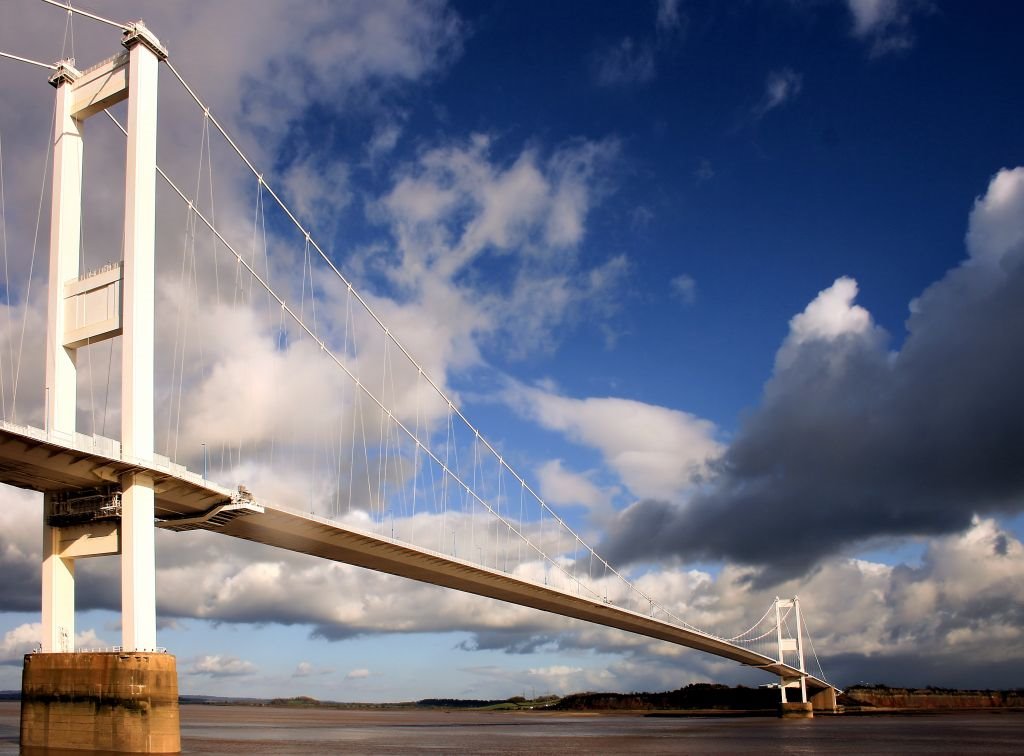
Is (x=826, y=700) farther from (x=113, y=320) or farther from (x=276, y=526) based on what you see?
(x=113, y=320)

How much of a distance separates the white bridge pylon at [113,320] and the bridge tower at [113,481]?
0.03m

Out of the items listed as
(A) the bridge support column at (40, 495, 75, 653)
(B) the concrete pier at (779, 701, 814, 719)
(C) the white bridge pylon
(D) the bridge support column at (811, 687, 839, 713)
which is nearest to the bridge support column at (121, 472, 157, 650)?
(C) the white bridge pylon

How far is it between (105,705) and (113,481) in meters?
5.28

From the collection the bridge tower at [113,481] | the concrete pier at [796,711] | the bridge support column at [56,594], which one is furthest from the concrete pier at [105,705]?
the concrete pier at [796,711]

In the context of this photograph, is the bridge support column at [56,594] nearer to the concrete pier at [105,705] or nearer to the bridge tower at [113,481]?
the bridge tower at [113,481]

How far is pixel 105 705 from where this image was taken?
2173 cm

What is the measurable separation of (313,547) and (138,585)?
1185cm

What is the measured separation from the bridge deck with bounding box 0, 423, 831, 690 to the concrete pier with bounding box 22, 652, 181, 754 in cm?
440

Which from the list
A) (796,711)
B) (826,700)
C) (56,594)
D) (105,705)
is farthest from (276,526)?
(826,700)

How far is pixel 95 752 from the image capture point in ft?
70.2

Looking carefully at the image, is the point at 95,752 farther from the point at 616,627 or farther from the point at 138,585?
the point at 616,627

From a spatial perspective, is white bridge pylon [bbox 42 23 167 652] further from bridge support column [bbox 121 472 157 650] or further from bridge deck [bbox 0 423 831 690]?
bridge deck [bbox 0 423 831 690]

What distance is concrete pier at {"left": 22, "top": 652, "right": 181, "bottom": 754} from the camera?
21422mm

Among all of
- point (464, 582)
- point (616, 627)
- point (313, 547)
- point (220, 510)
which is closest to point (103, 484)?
point (220, 510)
